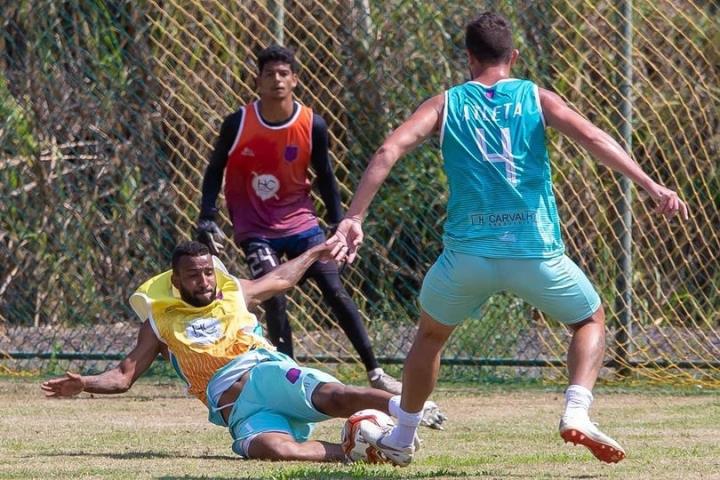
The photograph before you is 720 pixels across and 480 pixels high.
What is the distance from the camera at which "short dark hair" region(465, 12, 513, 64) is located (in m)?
5.73

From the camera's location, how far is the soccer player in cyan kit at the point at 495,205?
557 centimetres

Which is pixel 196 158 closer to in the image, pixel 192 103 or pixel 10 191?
pixel 192 103

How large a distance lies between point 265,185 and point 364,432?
275cm

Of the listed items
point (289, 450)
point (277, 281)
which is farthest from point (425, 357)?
point (277, 281)

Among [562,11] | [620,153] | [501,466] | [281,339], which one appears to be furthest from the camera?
[562,11]

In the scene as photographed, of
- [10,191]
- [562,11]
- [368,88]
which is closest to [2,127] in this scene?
[10,191]

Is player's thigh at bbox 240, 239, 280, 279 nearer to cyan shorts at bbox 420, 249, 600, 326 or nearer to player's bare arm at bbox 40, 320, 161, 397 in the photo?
player's bare arm at bbox 40, 320, 161, 397

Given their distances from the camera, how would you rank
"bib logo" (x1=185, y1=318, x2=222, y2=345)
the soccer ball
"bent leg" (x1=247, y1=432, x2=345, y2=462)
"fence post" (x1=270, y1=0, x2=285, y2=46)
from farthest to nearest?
"fence post" (x1=270, y1=0, x2=285, y2=46) → "bib logo" (x1=185, y1=318, x2=222, y2=345) → "bent leg" (x1=247, y1=432, x2=345, y2=462) → the soccer ball

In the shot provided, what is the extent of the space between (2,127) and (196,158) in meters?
1.40

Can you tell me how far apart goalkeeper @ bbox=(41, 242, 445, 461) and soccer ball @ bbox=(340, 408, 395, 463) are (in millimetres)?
92

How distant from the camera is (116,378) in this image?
6516mm

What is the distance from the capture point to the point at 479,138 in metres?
5.66

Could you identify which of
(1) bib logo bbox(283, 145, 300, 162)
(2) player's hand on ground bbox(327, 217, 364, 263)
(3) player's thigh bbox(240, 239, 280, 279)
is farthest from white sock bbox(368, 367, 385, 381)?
(2) player's hand on ground bbox(327, 217, 364, 263)

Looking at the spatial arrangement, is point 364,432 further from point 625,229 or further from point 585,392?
point 625,229
